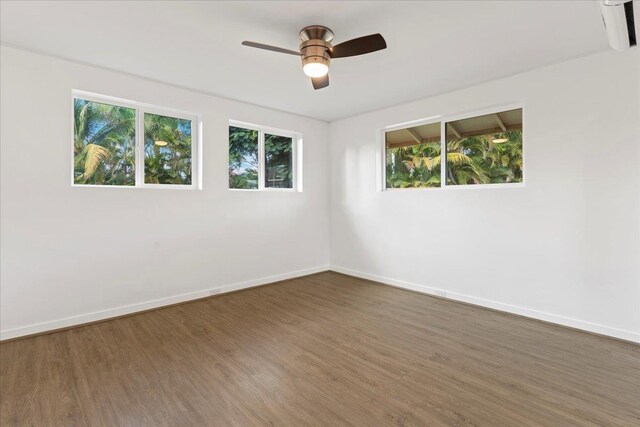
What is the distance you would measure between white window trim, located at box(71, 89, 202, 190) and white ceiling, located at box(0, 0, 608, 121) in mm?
350

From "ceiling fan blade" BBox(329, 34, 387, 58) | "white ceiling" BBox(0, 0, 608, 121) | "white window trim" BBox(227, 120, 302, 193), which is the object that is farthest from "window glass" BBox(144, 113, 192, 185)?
"ceiling fan blade" BBox(329, 34, 387, 58)

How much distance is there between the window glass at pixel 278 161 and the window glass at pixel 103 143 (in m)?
1.86

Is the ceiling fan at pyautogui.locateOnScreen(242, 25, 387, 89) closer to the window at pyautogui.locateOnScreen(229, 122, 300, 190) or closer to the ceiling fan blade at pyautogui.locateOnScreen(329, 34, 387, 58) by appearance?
the ceiling fan blade at pyautogui.locateOnScreen(329, 34, 387, 58)

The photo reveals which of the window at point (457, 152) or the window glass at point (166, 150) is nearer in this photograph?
the window at point (457, 152)

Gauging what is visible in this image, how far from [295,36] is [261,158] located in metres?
2.37

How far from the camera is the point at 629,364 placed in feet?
7.95

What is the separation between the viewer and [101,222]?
3334 mm

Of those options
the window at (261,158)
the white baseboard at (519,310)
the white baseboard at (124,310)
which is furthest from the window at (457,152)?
the white baseboard at (124,310)

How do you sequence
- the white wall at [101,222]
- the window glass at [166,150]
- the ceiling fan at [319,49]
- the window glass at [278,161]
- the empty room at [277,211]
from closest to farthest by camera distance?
the empty room at [277,211], the ceiling fan at [319,49], the white wall at [101,222], the window glass at [166,150], the window glass at [278,161]

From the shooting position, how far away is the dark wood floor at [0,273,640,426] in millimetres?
1878

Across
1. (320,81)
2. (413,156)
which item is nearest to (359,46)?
(320,81)

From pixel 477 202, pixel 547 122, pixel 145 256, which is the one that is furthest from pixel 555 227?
pixel 145 256

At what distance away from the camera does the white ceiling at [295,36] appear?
229 centimetres

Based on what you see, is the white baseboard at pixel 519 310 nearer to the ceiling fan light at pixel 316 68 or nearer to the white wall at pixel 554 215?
the white wall at pixel 554 215
